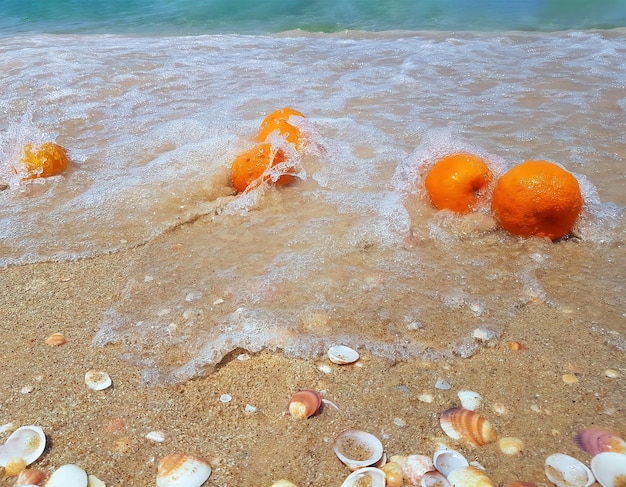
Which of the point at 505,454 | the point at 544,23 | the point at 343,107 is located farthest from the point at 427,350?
the point at 544,23

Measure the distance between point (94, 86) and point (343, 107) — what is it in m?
3.80

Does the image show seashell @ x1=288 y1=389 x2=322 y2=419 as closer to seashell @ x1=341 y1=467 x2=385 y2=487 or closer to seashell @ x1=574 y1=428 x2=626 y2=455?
seashell @ x1=341 y1=467 x2=385 y2=487

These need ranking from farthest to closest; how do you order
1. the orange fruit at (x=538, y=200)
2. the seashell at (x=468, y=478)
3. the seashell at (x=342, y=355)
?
the orange fruit at (x=538, y=200), the seashell at (x=342, y=355), the seashell at (x=468, y=478)

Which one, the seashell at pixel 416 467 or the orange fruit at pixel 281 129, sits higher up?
the orange fruit at pixel 281 129

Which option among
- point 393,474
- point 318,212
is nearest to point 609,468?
point 393,474

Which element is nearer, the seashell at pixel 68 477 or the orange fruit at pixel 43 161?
the seashell at pixel 68 477

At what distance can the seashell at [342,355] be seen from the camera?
7.13 feet

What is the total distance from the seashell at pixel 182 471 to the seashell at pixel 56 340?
0.92 m

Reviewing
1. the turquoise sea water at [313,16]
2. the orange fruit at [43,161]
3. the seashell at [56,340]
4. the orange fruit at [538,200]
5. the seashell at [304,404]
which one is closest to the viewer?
the seashell at [304,404]

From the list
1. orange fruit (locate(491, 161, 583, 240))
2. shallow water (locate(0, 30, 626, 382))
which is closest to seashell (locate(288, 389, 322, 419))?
shallow water (locate(0, 30, 626, 382))

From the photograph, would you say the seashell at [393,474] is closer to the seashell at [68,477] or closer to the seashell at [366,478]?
the seashell at [366,478]

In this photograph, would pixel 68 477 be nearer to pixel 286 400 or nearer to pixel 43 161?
pixel 286 400

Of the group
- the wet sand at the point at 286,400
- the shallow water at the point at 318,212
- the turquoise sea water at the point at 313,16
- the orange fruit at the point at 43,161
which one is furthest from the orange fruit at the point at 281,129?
the turquoise sea water at the point at 313,16

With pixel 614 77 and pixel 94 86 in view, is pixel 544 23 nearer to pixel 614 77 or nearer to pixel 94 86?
pixel 614 77
